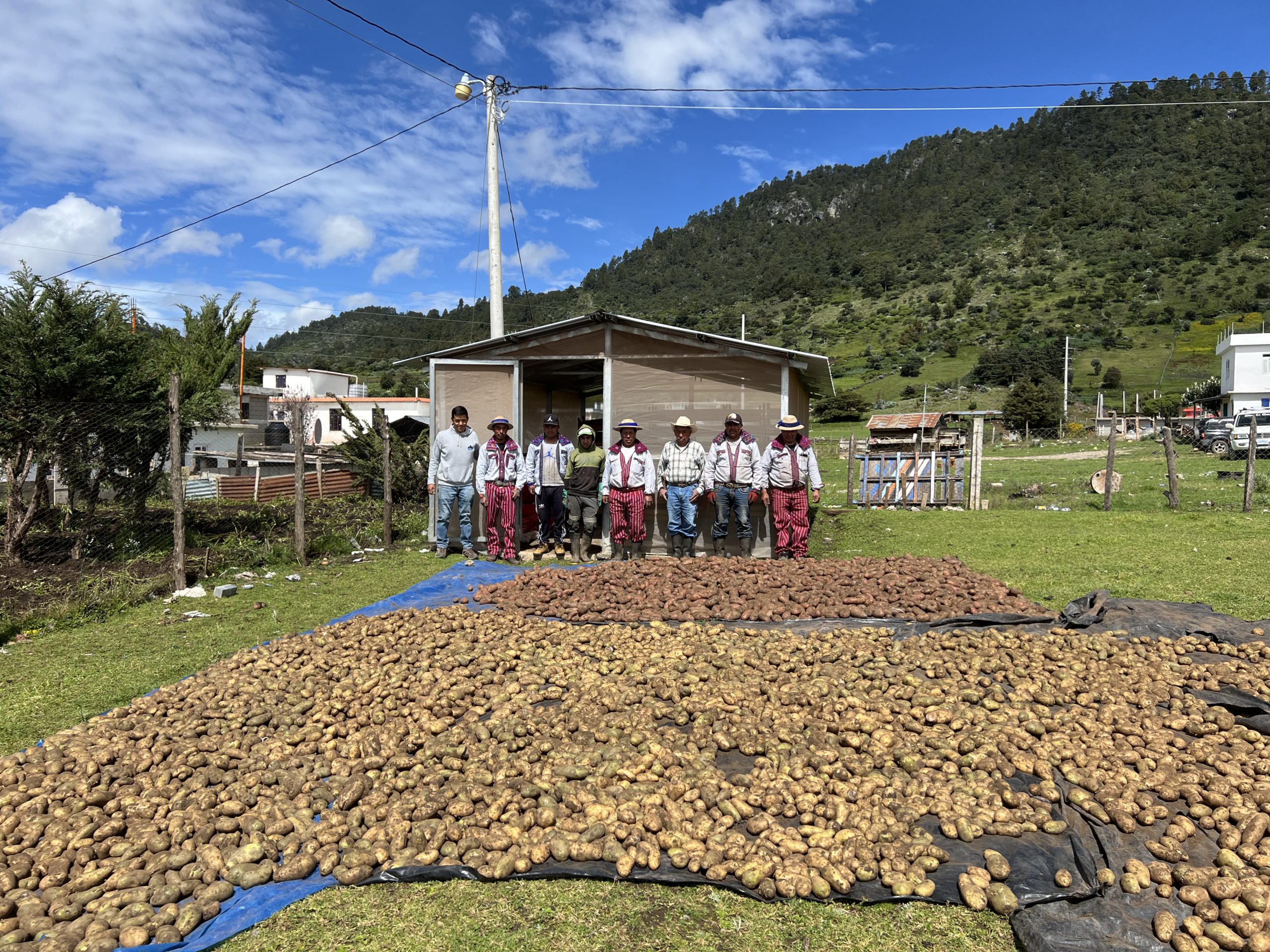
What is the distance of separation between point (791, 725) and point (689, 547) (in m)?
5.57

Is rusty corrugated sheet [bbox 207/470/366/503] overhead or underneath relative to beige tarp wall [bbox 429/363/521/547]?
underneath

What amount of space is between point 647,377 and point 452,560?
3.53 metres

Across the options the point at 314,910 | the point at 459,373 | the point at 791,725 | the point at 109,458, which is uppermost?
the point at 459,373

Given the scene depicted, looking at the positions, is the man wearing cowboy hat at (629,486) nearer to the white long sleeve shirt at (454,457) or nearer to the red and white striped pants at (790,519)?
the red and white striped pants at (790,519)

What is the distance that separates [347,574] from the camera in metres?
8.80

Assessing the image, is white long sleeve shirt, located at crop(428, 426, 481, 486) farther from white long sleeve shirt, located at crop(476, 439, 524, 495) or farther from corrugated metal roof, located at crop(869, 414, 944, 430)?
corrugated metal roof, located at crop(869, 414, 944, 430)

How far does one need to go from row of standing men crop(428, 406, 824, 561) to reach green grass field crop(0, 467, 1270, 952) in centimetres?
102

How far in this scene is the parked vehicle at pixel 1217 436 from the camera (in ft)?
85.6

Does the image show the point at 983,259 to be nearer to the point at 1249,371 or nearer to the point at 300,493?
the point at 1249,371

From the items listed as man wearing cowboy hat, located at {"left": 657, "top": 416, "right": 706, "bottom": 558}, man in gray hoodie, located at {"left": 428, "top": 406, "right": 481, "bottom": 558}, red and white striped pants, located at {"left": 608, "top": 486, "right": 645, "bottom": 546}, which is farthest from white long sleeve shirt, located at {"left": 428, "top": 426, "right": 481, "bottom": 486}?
man wearing cowboy hat, located at {"left": 657, "top": 416, "right": 706, "bottom": 558}

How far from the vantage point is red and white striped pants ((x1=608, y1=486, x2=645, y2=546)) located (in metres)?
9.29

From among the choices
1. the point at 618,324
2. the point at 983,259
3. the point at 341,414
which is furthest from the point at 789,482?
the point at 983,259

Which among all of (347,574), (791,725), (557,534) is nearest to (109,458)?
(347,574)

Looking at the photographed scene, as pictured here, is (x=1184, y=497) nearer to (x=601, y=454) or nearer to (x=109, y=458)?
(x=601, y=454)
